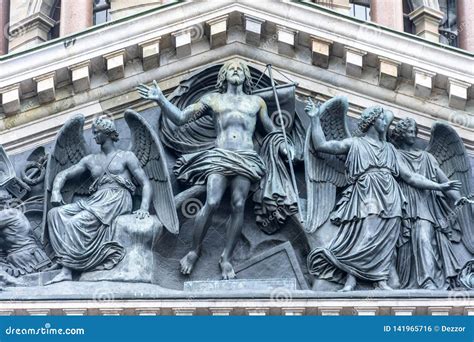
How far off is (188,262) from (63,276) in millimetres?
1820

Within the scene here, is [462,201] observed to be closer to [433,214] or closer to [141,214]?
[433,214]

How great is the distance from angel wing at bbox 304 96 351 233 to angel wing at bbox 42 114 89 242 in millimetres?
3308

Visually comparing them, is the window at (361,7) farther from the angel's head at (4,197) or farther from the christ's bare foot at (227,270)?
the angel's head at (4,197)

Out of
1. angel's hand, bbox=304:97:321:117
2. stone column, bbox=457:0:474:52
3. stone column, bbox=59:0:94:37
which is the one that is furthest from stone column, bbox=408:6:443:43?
angel's hand, bbox=304:97:321:117

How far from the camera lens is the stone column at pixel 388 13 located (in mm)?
36469

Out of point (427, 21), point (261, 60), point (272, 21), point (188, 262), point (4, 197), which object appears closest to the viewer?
point (188, 262)

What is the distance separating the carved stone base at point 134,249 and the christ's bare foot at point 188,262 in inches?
19.2

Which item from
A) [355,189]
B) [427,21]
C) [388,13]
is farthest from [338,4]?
[355,189]

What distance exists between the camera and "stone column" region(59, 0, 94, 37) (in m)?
36.6

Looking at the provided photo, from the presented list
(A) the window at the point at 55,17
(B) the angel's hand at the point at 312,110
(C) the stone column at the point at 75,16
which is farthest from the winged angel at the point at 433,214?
(A) the window at the point at 55,17

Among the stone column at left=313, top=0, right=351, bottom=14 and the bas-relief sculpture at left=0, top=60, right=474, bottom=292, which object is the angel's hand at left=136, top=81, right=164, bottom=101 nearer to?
the bas-relief sculpture at left=0, top=60, right=474, bottom=292

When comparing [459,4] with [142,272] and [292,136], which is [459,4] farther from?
[142,272]

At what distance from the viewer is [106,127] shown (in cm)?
2636

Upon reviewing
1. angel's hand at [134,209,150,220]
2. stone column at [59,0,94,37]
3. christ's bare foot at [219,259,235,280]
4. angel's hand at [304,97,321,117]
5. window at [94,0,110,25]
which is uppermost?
window at [94,0,110,25]
